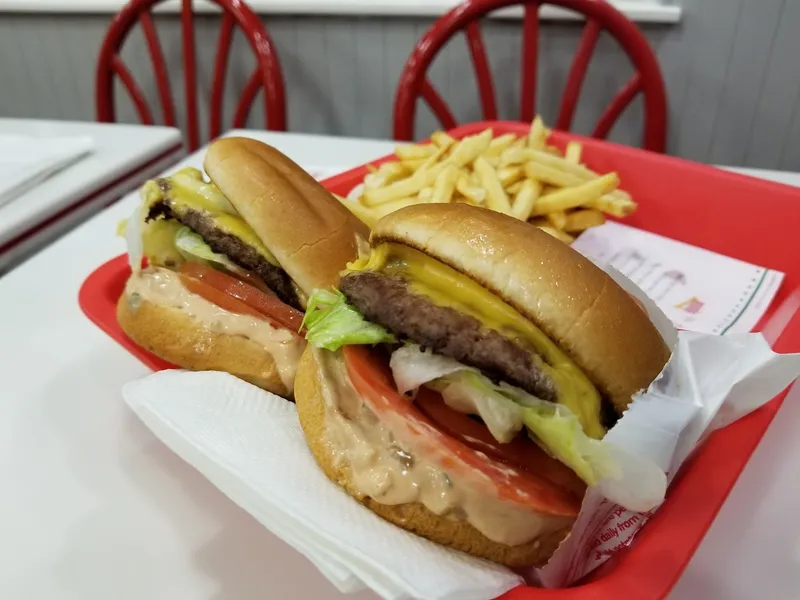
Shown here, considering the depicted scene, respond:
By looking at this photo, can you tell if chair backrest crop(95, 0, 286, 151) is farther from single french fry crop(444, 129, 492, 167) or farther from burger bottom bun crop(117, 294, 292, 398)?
burger bottom bun crop(117, 294, 292, 398)

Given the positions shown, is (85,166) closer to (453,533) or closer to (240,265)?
(240,265)

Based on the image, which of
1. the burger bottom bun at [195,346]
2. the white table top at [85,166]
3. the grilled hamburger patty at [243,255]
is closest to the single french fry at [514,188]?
the grilled hamburger patty at [243,255]

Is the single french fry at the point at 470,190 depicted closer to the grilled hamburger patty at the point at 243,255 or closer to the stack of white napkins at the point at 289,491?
the grilled hamburger patty at the point at 243,255

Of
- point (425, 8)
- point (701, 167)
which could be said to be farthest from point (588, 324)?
point (425, 8)

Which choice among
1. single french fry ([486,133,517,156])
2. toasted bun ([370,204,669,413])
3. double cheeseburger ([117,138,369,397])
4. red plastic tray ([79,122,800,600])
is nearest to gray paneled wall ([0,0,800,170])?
red plastic tray ([79,122,800,600])

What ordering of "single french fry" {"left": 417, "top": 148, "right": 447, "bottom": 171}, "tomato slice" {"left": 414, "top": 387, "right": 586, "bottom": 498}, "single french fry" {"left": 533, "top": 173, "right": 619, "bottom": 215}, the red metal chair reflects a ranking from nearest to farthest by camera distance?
"tomato slice" {"left": 414, "top": 387, "right": 586, "bottom": 498}
"single french fry" {"left": 533, "top": 173, "right": 619, "bottom": 215}
"single french fry" {"left": 417, "top": 148, "right": 447, "bottom": 171}
the red metal chair

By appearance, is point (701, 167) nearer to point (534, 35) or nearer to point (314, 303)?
point (534, 35)
